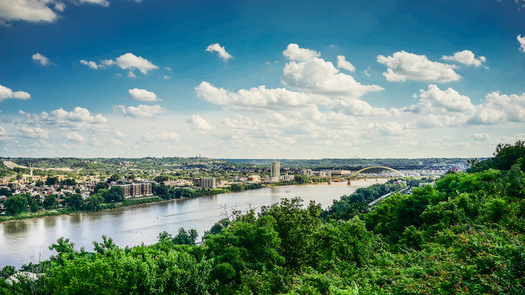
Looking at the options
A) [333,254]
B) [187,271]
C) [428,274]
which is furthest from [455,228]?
[187,271]

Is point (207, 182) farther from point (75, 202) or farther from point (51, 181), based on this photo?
point (75, 202)

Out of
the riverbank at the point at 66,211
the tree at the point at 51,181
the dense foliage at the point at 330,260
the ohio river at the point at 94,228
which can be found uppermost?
the dense foliage at the point at 330,260

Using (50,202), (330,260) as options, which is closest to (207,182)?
(50,202)

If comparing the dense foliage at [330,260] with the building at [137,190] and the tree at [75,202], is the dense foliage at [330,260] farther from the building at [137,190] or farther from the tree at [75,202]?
the building at [137,190]

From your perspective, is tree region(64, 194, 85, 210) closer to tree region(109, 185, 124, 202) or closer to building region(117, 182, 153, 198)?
tree region(109, 185, 124, 202)

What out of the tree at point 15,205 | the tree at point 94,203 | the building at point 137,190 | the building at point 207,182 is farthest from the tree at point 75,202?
the building at point 207,182

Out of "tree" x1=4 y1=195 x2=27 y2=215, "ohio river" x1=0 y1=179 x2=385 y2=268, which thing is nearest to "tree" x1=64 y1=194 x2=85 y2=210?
"ohio river" x1=0 y1=179 x2=385 y2=268
